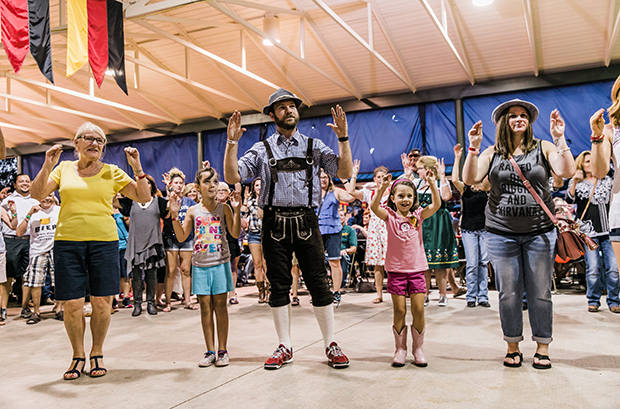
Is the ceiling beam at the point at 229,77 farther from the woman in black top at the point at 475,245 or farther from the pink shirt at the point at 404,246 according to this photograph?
the pink shirt at the point at 404,246

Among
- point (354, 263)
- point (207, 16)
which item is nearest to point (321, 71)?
point (207, 16)

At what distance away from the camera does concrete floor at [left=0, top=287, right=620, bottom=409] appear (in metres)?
2.44

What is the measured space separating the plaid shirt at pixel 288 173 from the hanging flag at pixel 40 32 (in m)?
5.37

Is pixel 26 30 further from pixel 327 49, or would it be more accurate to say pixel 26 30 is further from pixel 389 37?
pixel 389 37

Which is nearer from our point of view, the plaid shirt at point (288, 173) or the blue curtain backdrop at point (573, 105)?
the plaid shirt at point (288, 173)

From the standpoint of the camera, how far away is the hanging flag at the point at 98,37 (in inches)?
289

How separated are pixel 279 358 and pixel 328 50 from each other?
339 inches

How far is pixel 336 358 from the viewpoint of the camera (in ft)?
9.91

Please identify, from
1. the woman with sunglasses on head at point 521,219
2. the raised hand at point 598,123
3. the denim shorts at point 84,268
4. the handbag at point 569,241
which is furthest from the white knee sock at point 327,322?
the raised hand at point 598,123

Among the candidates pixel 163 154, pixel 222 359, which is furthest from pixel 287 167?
pixel 163 154

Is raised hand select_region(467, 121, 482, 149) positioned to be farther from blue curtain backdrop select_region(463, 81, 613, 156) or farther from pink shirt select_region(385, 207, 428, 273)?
blue curtain backdrop select_region(463, 81, 613, 156)

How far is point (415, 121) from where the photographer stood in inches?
465

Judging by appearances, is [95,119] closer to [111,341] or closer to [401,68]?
[401,68]

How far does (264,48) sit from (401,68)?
317cm
